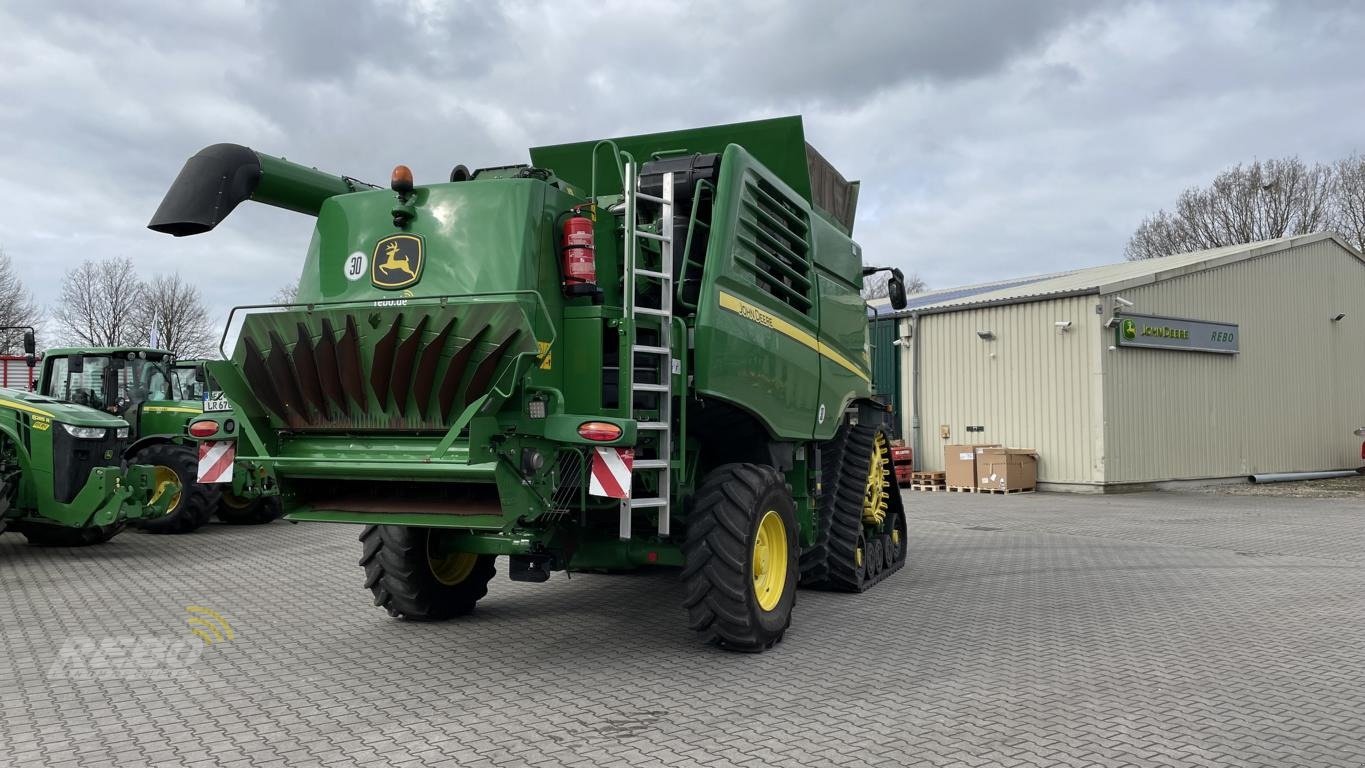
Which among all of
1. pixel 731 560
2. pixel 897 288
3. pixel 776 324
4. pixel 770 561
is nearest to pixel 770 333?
pixel 776 324

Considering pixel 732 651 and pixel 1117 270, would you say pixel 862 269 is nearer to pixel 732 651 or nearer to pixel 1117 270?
pixel 732 651

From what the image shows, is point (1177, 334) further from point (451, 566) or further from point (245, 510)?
point (451, 566)

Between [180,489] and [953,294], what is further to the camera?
[953,294]

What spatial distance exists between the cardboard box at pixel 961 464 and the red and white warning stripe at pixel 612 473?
16.5 m

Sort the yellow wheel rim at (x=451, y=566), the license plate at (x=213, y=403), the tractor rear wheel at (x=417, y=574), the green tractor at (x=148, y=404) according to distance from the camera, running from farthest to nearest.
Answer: the green tractor at (x=148, y=404)
the license plate at (x=213, y=403)
the yellow wheel rim at (x=451, y=566)
the tractor rear wheel at (x=417, y=574)

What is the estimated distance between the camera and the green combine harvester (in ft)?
17.1

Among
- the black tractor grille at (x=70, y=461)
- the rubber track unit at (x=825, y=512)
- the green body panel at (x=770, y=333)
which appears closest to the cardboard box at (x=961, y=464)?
the rubber track unit at (x=825, y=512)

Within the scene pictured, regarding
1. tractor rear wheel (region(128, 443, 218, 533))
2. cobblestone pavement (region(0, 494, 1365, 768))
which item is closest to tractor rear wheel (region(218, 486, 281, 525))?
tractor rear wheel (region(128, 443, 218, 533))

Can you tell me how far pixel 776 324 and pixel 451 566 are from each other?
2904 millimetres

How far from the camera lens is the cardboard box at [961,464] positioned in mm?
20438

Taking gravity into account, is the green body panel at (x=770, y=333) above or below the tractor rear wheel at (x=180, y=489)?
above

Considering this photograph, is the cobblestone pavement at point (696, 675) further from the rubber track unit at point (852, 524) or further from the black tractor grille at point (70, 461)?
the black tractor grille at point (70, 461)

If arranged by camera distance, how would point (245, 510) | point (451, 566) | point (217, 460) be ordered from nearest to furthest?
point (217, 460) → point (451, 566) → point (245, 510)

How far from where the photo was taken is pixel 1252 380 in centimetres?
2302
